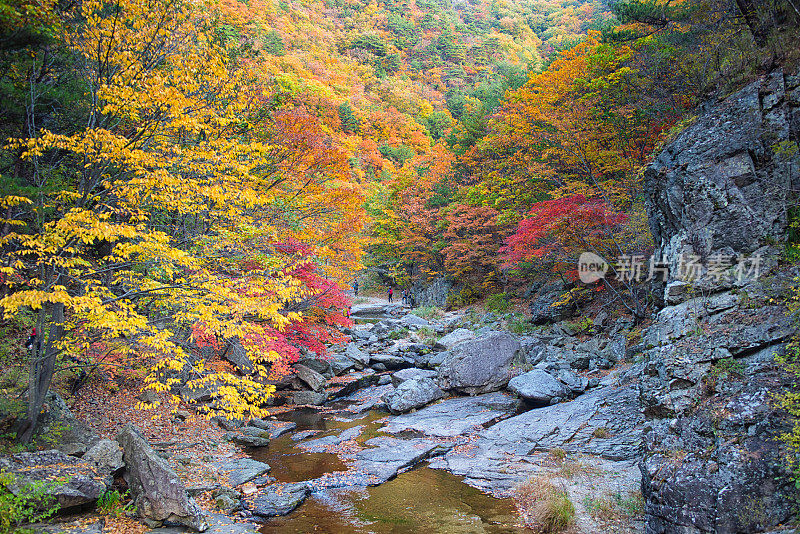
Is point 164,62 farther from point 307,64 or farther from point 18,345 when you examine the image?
point 307,64

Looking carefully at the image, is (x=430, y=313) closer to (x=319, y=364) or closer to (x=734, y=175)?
(x=319, y=364)

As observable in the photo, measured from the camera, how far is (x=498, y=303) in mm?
22578

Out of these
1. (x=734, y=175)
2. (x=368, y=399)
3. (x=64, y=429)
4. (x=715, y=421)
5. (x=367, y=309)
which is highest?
(x=734, y=175)

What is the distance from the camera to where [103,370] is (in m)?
9.80

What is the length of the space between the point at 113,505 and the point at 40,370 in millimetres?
2702

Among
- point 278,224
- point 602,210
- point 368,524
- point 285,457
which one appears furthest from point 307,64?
point 368,524

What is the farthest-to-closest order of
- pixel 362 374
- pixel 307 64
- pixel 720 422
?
pixel 307 64 → pixel 362 374 → pixel 720 422

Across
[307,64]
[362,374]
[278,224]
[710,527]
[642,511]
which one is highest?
[307,64]

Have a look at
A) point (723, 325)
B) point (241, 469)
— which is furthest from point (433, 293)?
point (723, 325)

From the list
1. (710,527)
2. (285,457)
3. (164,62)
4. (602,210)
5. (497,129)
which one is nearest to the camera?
(710,527)

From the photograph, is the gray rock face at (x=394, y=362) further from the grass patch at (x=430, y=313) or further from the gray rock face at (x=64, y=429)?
the gray rock face at (x=64, y=429)

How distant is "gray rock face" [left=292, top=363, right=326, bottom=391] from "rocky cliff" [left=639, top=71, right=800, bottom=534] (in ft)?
35.2

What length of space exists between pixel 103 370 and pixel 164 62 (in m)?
7.11

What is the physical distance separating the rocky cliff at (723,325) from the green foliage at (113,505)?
7400mm
